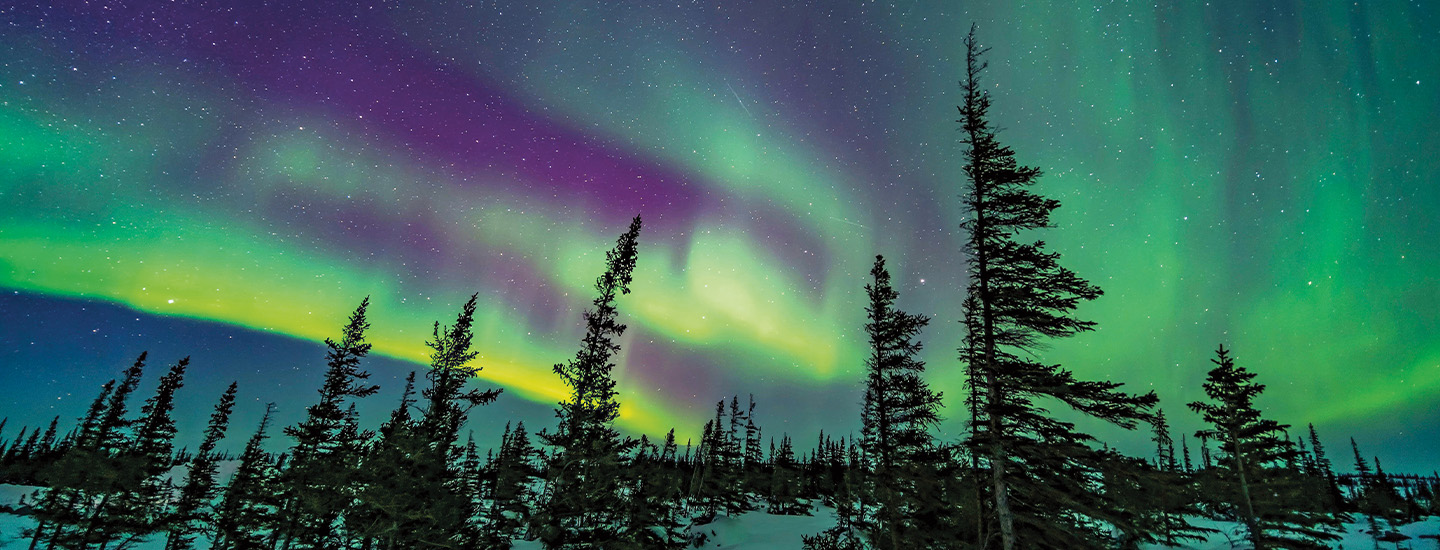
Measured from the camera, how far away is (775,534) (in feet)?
166

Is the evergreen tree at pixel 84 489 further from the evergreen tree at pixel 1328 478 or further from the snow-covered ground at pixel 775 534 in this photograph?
the evergreen tree at pixel 1328 478

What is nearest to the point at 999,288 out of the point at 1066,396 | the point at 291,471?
the point at 1066,396

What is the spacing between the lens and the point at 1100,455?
11422mm

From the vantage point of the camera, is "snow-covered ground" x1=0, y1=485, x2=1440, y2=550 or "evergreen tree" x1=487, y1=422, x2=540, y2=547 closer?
"evergreen tree" x1=487, y1=422, x2=540, y2=547

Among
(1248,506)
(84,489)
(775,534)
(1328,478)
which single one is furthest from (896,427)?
(1328,478)

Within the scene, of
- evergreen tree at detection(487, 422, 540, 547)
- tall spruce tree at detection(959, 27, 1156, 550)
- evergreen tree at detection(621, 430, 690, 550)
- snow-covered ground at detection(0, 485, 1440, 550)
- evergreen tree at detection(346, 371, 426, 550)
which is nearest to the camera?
tall spruce tree at detection(959, 27, 1156, 550)

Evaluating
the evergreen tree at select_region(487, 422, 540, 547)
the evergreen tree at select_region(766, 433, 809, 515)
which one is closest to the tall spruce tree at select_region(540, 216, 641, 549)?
the evergreen tree at select_region(487, 422, 540, 547)

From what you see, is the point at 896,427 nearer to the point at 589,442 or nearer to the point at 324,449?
the point at 589,442

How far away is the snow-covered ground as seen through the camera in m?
44.4

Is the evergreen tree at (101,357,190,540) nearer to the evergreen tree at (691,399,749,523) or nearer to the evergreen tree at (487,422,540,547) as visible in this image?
the evergreen tree at (487,422,540,547)

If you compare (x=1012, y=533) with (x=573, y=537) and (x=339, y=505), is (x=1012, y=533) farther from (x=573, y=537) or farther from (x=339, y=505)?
(x=339, y=505)

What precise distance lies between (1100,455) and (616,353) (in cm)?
2062

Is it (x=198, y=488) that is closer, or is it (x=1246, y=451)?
(x=1246, y=451)

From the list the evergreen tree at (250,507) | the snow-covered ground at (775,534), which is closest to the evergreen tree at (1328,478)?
the snow-covered ground at (775,534)
